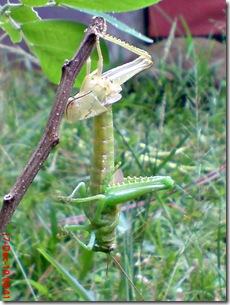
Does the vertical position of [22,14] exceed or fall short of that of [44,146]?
it exceeds it

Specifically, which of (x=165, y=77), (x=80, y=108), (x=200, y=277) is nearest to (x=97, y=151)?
(x=80, y=108)

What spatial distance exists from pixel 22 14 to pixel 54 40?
4cm

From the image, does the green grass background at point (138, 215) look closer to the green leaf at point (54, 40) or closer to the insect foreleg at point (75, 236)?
the insect foreleg at point (75, 236)

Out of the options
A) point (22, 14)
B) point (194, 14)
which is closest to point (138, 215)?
point (22, 14)

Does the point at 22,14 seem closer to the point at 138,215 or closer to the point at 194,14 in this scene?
the point at 138,215

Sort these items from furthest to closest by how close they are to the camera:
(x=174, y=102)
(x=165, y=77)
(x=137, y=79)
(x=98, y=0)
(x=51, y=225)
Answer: (x=137, y=79), (x=165, y=77), (x=174, y=102), (x=51, y=225), (x=98, y=0)

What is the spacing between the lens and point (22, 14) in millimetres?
457

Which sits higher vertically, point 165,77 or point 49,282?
point 165,77

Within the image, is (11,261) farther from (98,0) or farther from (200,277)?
(98,0)

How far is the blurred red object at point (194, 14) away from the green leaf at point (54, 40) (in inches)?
70.2

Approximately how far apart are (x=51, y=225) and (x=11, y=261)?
0.12 m

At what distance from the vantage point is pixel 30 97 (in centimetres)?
217

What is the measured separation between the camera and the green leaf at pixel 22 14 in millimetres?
447

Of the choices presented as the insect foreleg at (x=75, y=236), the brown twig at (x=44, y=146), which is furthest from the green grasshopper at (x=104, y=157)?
the brown twig at (x=44, y=146)
